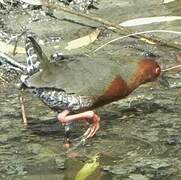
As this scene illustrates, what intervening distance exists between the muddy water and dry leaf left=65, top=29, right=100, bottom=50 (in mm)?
274

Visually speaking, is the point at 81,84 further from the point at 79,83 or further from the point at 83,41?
the point at 83,41

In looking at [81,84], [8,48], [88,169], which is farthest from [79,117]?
[8,48]

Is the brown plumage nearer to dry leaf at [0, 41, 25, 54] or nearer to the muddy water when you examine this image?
the muddy water

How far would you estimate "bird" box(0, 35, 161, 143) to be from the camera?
4.97 m

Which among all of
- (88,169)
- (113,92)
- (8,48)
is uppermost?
(113,92)

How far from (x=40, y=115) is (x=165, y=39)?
200 cm

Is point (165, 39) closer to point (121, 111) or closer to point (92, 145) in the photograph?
point (121, 111)

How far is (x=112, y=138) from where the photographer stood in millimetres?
5164

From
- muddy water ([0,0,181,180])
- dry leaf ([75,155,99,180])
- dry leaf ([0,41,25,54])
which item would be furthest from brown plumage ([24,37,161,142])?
dry leaf ([0,41,25,54])

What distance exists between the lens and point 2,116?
562 centimetres

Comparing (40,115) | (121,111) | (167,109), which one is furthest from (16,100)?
(167,109)

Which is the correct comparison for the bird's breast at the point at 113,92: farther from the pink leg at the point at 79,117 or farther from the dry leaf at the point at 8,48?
the dry leaf at the point at 8,48

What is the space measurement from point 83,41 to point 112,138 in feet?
7.50

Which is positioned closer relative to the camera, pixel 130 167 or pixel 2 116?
pixel 130 167
